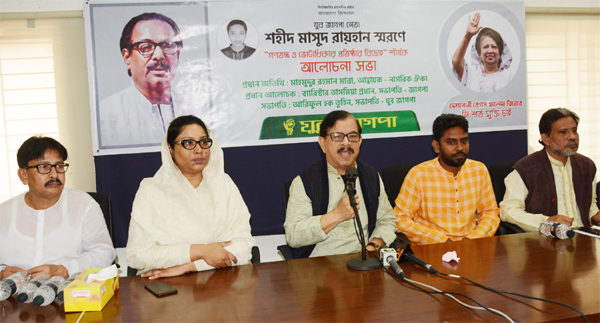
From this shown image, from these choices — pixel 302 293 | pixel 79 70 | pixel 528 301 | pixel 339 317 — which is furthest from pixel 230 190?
pixel 79 70

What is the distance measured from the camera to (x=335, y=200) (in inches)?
102

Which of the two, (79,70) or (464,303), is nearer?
(464,303)

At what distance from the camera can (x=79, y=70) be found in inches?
153

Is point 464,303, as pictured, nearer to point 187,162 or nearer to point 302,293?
point 302,293

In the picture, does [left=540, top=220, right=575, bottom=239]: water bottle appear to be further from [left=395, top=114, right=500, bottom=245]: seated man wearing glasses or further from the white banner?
the white banner

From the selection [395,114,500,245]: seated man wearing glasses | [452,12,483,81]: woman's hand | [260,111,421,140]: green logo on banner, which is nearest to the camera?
[395,114,500,245]: seated man wearing glasses

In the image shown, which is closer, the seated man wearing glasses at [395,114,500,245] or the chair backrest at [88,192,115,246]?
the chair backrest at [88,192,115,246]

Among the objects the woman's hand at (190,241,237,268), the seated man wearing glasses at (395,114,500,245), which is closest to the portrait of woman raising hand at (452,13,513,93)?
the seated man wearing glasses at (395,114,500,245)

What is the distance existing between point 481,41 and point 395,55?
951mm

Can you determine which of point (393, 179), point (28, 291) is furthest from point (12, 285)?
point (393, 179)

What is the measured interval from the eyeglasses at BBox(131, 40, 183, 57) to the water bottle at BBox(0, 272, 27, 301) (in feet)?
7.88

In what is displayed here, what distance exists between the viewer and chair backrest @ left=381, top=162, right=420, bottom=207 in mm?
3041

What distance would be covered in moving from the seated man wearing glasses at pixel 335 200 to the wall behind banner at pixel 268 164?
4.66ft

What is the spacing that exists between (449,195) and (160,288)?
6.32ft
